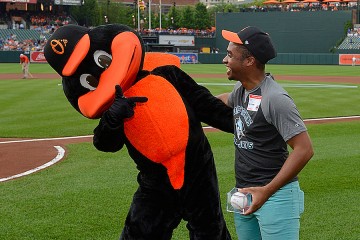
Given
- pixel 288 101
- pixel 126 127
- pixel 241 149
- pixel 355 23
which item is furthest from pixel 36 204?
pixel 355 23

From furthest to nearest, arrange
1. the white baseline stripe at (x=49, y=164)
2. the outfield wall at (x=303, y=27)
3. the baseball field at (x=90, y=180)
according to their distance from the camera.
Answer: the outfield wall at (x=303, y=27) → the white baseline stripe at (x=49, y=164) → the baseball field at (x=90, y=180)

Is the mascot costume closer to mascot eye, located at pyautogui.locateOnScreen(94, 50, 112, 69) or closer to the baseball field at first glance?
mascot eye, located at pyautogui.locateOnScreen(94, 50, 112, 69)

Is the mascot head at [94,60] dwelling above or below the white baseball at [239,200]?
above

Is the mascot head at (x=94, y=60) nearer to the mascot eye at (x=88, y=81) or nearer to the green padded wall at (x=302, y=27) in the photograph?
the mascot eye at (x=88, y=81)

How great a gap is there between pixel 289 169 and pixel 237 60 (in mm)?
813

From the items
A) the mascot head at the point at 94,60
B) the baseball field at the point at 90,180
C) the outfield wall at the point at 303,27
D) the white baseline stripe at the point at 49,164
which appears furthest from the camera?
the outfield wall at the point at 303,27

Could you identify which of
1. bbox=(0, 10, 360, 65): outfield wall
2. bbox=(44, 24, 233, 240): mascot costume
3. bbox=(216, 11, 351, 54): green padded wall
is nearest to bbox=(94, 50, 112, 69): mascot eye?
bbox=(44, 24, 233, 240): mascot costume

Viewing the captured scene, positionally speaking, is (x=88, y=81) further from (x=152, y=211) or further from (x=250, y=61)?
(x=250, y=61)

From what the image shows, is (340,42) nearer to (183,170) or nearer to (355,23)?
(355,23)

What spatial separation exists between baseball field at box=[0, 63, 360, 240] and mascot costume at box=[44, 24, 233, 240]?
6.30ft

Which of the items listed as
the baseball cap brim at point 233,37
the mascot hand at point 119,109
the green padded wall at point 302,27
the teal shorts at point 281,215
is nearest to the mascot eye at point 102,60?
the mascot hand at point 119,109

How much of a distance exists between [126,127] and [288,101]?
1159 millimetres

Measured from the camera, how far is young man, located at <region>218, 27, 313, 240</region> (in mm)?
3575

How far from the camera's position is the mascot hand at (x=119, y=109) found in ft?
12.3
